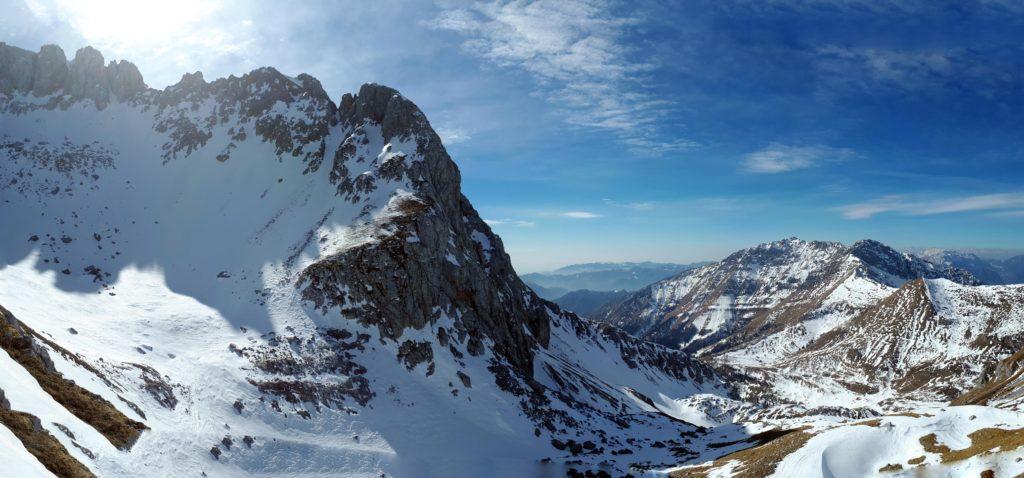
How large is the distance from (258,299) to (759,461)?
63136 millimetres

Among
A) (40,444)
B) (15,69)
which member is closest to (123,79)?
(15,69)

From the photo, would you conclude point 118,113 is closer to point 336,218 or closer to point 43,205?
point 43,205

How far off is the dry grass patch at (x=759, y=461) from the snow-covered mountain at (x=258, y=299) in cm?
1008

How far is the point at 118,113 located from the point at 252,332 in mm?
101970

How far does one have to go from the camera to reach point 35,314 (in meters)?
50.3

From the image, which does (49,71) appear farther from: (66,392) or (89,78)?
(66,392)

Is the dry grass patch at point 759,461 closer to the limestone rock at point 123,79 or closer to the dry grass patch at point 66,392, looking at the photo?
the dry grass patch at point 66,392

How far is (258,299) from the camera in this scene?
229 feet

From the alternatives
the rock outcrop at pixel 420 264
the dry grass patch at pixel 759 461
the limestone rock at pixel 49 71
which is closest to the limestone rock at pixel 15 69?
the limestone rock at pixel 49 71

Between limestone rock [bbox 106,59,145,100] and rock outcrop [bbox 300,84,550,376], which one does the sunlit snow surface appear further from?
limestone rock [bbox 106,59,145,100]

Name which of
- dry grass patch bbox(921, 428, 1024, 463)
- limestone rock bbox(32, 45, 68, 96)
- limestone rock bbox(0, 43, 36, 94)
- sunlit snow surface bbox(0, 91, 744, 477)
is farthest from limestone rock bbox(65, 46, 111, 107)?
dry grass patch bbox(921, 428, 1024, 463)

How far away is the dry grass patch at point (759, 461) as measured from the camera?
141ft

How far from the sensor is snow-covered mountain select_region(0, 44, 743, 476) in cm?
4216

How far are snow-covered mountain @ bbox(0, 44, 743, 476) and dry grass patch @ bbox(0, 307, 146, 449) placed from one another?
171 millimetres
